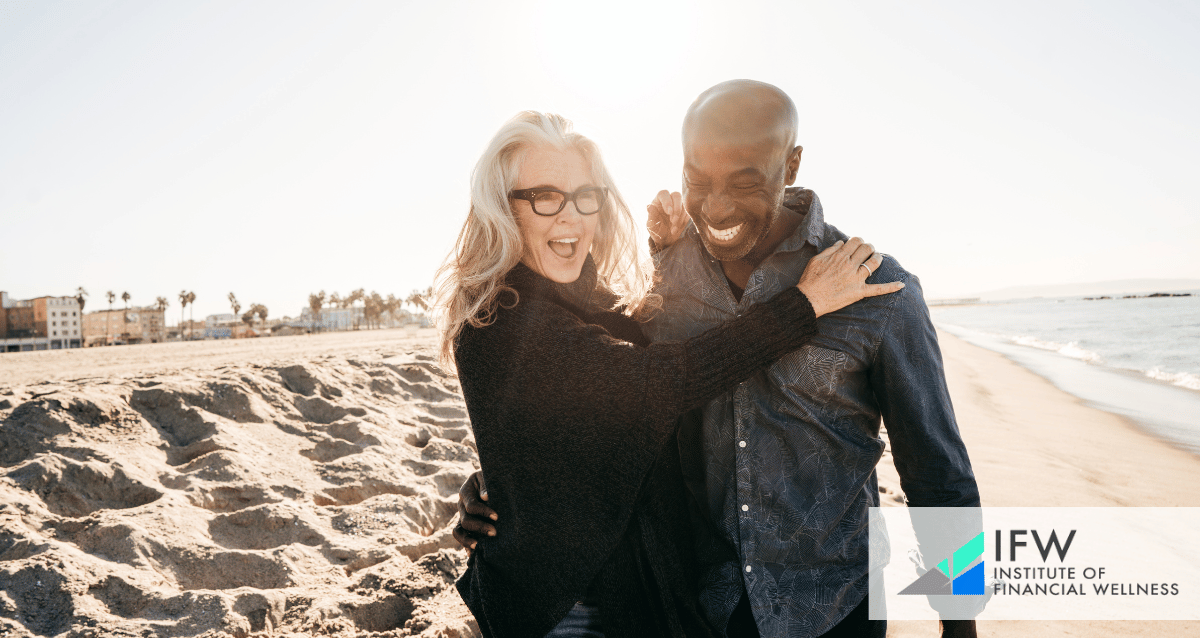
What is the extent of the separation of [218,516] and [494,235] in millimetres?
3580

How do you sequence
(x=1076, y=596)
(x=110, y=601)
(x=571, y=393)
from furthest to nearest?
(x=1076, y=596), (x=110, y=601), (x=571, y=393)

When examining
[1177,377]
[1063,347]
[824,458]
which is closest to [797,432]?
[824,458]

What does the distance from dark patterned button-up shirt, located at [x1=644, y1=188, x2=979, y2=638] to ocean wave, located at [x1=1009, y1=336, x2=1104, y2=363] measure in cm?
2002

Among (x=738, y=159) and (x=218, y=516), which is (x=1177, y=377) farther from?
(x=218, y=516)

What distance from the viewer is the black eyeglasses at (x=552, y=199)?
1.88 metres

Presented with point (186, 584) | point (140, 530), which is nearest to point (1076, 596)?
point (186, 584)

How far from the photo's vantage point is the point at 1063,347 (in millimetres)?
20719

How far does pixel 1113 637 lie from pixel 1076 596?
17.7 inches

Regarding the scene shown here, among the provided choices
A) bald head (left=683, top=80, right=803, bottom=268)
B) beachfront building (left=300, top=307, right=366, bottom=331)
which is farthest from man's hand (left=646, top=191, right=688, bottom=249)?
beachfront building (left=300, top=307, right=366, bottom=331)

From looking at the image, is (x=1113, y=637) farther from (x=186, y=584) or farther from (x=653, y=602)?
(x=186, y=584)

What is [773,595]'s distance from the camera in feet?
5.42

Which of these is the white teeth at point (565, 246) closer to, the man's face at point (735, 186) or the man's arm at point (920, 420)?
the man's face at point (735, 186)

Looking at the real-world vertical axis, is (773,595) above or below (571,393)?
below

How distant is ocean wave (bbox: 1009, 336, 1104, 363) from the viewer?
57.1 feet
